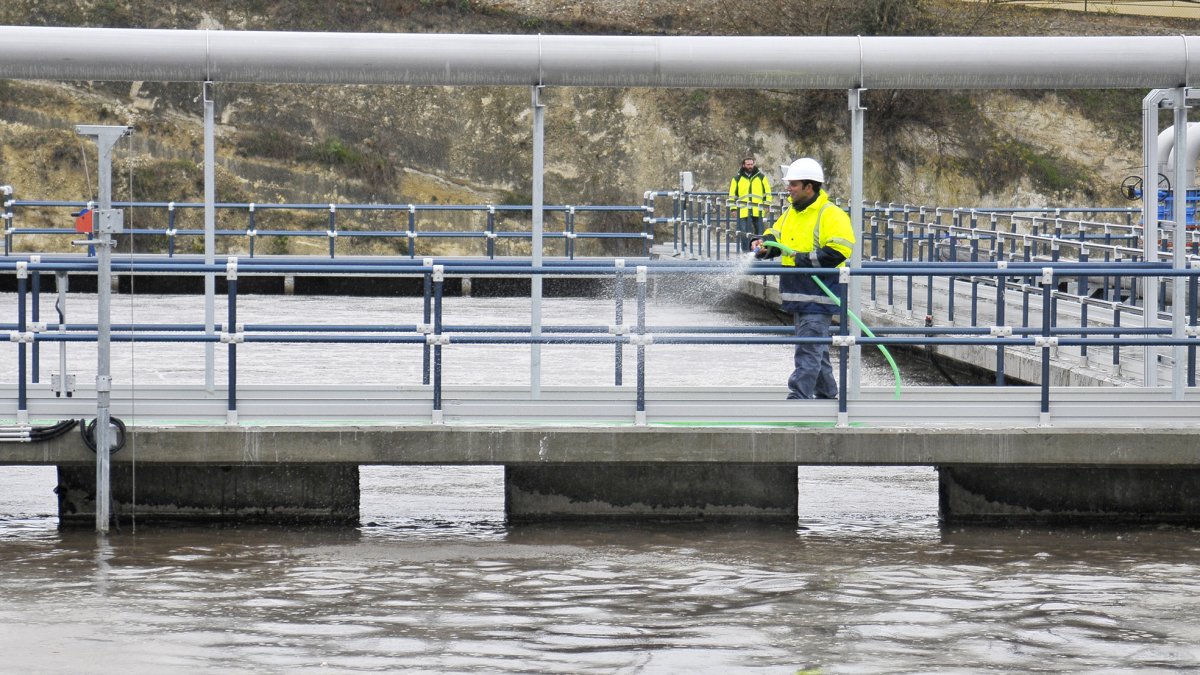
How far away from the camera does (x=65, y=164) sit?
139 ft

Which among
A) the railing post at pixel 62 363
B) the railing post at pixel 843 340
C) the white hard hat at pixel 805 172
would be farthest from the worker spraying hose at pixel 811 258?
the railing post at pixel 62 363

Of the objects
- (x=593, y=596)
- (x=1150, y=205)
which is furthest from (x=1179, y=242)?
(x=593, y=596)

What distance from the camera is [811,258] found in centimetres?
1290

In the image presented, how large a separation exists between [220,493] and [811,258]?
4.38 metres

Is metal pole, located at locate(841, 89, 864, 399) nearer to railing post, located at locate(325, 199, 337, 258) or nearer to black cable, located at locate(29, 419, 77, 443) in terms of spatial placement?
black cable, located at locate(29, 419, 77, 443)

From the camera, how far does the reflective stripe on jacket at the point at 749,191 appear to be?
29.1 m

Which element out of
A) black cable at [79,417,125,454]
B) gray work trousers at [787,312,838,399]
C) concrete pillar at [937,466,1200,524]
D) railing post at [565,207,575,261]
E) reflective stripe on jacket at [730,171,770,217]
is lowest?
concrete pillar at [937,466,1200,524]

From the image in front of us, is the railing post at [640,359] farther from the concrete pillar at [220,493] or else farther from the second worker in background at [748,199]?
the second worker in background at [748,199]

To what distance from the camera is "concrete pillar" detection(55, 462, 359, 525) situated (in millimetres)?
12188

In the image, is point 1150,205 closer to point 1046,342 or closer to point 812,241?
point 1046,342

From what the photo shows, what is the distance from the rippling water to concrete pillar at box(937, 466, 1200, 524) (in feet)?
0.77

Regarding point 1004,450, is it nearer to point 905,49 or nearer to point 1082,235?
point 905,49

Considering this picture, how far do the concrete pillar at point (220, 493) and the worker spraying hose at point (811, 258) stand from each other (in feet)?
10.5

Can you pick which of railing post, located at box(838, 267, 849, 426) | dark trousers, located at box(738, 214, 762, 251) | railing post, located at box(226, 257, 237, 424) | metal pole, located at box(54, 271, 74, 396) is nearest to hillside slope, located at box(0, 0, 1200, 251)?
dark trousers, located at box(738, 214, 762, 251)
